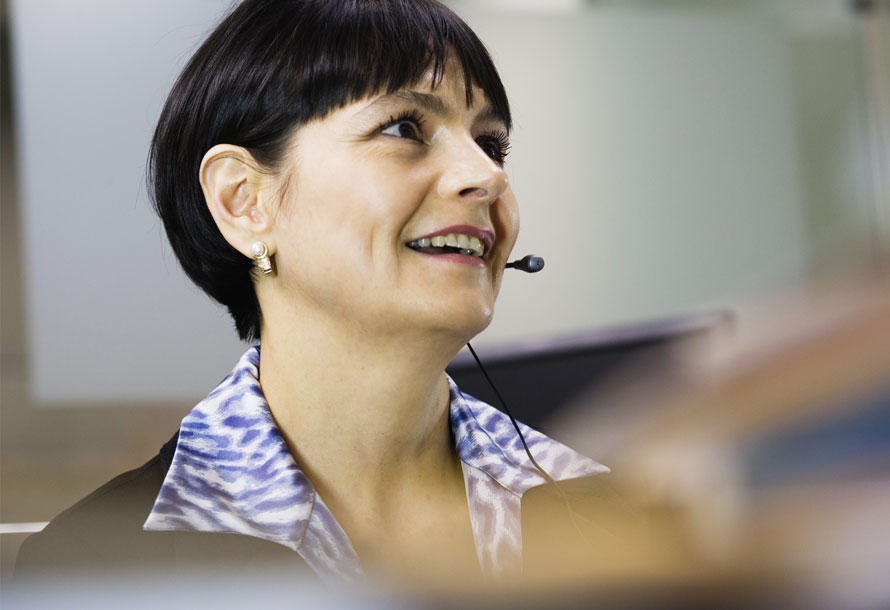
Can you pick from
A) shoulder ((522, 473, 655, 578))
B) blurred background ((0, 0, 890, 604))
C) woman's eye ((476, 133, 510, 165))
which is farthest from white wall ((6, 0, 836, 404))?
shoulder ((522, 473, 655, 578))

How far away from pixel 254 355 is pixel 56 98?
0.83 feet

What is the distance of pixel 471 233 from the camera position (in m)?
0.51

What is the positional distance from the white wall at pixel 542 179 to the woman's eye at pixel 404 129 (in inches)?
7.1

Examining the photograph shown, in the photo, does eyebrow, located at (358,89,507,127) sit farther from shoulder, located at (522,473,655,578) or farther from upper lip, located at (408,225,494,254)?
shoulder, located at (522,473,655,578)

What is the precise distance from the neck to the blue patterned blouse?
2 centimetres

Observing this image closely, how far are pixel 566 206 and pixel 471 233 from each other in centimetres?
59

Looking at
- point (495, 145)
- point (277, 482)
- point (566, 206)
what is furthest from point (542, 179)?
point (277, 482)

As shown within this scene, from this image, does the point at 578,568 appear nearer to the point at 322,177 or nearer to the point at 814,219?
the point at 322,177

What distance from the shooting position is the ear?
525 millimetres

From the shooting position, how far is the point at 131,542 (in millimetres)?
473

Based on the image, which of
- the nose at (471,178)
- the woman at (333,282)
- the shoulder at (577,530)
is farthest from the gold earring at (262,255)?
the shoulder at (577,530)

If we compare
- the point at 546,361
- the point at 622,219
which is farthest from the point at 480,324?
the point at 622,219

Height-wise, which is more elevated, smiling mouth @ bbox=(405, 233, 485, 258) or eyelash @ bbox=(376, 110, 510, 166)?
eyelash @ bbox=(376, 110, 510, 166)

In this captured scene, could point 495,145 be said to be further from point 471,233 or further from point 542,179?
point 542,179
